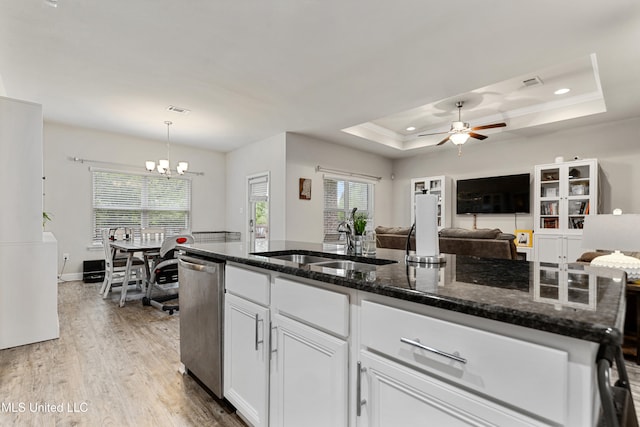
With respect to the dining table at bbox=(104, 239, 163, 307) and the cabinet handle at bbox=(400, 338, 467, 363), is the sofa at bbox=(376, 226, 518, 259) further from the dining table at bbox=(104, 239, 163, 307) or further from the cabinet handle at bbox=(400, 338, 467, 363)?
the dining table at bbox=(104, 239, 163, 307)

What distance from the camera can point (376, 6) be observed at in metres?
2.37

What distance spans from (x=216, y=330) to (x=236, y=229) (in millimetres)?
5353

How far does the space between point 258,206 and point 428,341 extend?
5.98 metres

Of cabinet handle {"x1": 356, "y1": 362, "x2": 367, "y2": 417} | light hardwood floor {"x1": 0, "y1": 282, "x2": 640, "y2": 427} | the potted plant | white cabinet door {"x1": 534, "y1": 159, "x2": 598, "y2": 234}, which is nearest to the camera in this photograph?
cabinet handle {"x1": 356, "y1": 362, "x2": 367, "y2": 417}

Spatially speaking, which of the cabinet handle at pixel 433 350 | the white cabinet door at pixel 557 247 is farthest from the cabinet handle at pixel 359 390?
the white cabinet door at pixel 557 247

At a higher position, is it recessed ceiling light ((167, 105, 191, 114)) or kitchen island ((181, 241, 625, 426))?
recessed ceiling light ((167, 105, 191, 114))

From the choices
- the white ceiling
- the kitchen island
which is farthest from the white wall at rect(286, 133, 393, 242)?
the kitchen island

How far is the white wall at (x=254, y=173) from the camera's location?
5793mm

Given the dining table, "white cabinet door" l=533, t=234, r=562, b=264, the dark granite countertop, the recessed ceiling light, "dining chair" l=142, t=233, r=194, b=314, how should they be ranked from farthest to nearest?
"white cabinet door" l=533, t=234, r=562, b=264 → the recessed ceiling light → the dining table → "dining chair" l=142, t=233, r=194, b=314 → the dark granite countertop

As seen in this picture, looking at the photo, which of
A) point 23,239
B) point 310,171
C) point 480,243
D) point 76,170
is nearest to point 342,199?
point 310,171

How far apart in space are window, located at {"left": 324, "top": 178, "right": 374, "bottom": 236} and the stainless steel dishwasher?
4.53 metres

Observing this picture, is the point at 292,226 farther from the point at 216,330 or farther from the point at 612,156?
the point at 612,156

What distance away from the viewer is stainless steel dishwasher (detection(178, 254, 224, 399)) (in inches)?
72.4
